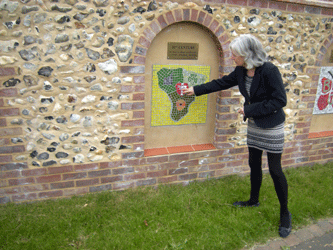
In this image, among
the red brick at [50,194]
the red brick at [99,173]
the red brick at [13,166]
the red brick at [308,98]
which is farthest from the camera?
the red brick at [308,98]

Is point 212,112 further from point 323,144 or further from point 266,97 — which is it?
point 323,144

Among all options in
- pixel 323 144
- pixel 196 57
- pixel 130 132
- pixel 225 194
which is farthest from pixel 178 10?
pixel 323 144

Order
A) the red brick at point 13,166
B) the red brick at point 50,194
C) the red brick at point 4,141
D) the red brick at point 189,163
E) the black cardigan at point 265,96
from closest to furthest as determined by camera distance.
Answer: the black cardigan at point 265,96
the red brick at point 4,141
the red brick at point 13,166
the red brick at point 50,194
the red brick at point 189,163

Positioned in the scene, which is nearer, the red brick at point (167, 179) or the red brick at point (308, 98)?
the red brick at point (167, 179)

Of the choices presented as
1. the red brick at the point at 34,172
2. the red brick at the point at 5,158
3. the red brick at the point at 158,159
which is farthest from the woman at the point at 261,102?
the red brick at the point at 5,158

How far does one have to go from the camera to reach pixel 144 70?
3184 millimetres

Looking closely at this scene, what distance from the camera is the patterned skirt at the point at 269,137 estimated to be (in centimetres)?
272

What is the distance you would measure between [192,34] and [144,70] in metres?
0.85

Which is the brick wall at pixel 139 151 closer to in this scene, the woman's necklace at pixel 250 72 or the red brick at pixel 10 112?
the red brick at pixel 10 112

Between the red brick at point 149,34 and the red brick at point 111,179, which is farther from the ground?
the red brick at point 149,34

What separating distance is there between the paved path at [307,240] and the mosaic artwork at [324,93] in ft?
Result: 6.86

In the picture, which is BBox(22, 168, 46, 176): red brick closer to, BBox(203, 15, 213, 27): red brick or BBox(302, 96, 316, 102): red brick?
BBox(203, 15, 213, 27): red brick

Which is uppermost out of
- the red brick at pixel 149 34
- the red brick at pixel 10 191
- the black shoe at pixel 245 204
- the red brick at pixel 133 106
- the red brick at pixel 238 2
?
the red brick at pixel 238 2

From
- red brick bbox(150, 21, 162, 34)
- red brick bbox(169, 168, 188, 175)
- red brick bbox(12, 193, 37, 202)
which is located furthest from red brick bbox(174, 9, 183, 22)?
red brick bbox(12, 193, 37, 202)
